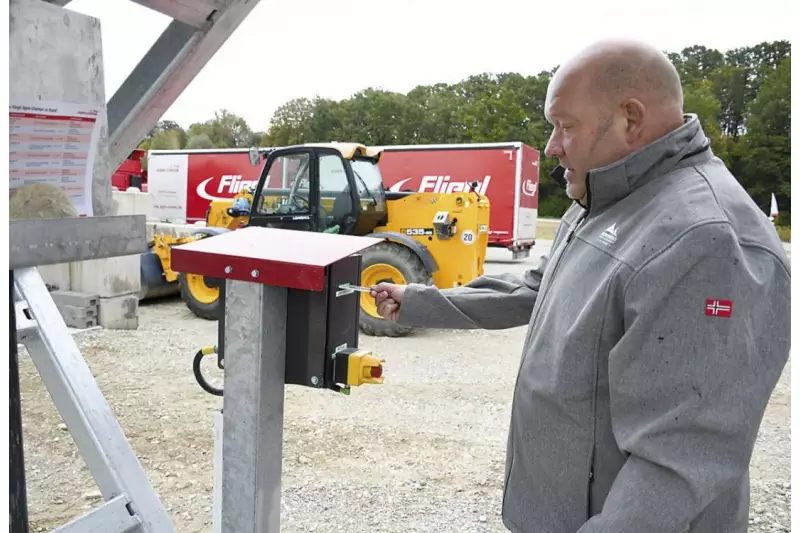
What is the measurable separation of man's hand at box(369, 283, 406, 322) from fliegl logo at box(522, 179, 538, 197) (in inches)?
460

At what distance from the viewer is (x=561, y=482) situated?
1425 mm

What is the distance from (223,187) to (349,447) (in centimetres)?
1312

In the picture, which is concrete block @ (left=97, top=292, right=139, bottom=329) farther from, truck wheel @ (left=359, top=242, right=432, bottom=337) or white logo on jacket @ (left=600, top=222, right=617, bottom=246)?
white logo on jacket @ (left=600, top=222, right=617, bottom=246)

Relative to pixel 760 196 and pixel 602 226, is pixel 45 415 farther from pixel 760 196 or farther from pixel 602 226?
pixel 760 196

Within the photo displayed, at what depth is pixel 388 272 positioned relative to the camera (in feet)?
22.8

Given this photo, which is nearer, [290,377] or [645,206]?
[645,206]

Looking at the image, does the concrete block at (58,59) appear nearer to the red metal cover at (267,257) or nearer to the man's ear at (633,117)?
the red metal cover at (267,257)

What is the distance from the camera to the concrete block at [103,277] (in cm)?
652

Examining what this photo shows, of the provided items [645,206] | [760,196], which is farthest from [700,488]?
[760,196]

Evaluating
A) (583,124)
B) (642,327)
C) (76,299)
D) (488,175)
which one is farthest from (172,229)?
(642,327)

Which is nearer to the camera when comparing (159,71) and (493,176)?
(159,71)

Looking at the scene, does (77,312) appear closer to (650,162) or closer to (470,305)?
(470,305)

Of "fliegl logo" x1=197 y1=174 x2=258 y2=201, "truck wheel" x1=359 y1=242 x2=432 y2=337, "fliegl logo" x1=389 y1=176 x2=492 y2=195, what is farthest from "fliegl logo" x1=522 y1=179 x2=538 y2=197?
"truck wheel" x1=359 y1=242 x2=432 y2=337

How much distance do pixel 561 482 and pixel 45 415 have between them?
13.1ft
